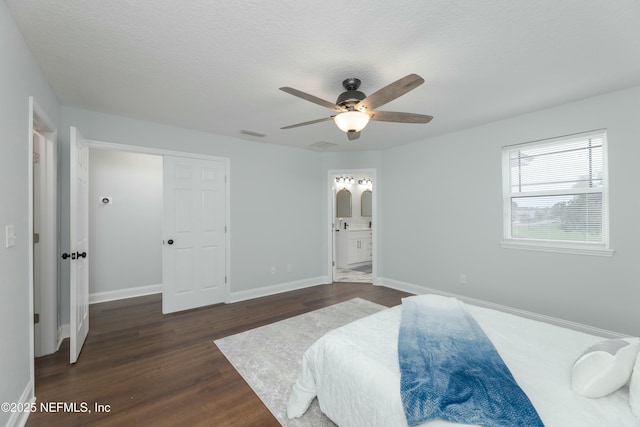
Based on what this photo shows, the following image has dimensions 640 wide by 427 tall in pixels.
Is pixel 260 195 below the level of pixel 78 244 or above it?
above

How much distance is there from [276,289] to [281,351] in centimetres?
205

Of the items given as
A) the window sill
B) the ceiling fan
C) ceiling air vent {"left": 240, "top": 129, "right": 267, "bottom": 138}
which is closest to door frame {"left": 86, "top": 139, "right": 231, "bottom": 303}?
ceiling air vent {"left": 240, "top": 129, "right": 267, "bottom": 138}

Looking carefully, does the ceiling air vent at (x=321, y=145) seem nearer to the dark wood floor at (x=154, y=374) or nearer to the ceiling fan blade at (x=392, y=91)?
the ceiling fan blade at (x=392, y=91)

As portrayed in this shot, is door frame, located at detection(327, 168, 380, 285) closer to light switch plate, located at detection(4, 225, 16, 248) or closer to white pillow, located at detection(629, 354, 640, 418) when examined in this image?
white pillow, located at detection(629, 354, 640, 418)

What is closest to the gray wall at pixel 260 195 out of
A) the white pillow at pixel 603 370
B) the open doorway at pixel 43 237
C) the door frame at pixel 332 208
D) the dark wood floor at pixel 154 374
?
the door frame at pixel 332 208

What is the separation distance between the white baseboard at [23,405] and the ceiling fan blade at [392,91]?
3.00 metres

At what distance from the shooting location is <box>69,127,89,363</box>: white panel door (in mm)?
2428

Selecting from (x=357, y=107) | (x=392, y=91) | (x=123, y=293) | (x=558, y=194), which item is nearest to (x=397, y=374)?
(x=392, y=91)

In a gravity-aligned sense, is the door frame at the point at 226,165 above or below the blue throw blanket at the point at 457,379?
above

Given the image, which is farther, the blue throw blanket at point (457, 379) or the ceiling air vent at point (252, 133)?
the ceiling air vent at point (252, 133)

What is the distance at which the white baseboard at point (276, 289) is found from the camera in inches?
168

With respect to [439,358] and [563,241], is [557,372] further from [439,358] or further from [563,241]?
[563,241]

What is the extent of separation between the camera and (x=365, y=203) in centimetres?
727

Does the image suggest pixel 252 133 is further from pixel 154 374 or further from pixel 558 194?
pixel 558 194
